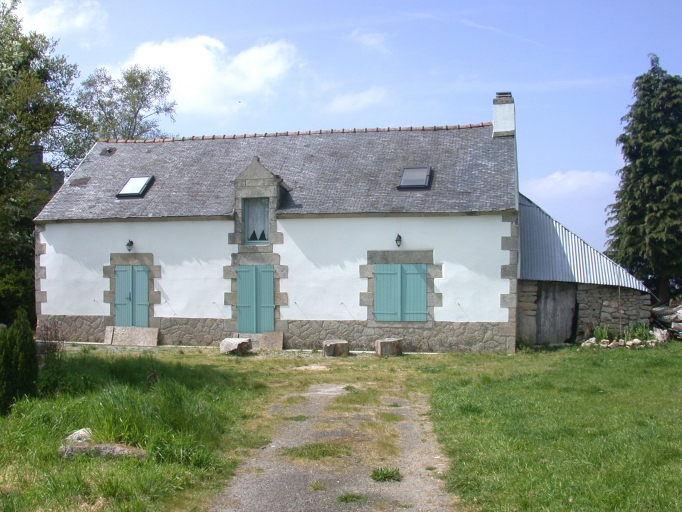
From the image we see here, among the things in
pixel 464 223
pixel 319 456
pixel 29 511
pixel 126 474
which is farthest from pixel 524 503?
pixel 464 223

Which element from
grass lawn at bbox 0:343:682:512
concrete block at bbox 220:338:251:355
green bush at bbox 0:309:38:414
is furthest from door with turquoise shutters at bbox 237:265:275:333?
green bush at bbox 0:309:38:414

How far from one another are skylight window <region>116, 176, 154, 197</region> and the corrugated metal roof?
9550 mm

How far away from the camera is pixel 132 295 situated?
1652cm

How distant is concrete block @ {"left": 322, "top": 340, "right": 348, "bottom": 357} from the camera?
47.1 ft

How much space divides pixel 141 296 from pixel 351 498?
12.4 m

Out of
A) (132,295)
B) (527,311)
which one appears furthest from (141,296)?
(527,311)

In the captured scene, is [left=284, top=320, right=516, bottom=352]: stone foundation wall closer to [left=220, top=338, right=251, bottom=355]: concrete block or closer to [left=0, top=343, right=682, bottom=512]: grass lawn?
[left=220, top=338, right=251, bottom=355]: concrete block

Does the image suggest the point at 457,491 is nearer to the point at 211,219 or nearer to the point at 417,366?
the point at 417,366

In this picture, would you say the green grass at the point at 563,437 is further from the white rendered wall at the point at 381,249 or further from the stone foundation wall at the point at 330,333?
the white rendered wall at the point at 381,249

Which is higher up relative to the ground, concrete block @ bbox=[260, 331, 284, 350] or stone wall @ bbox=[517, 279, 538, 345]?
stone wall @ bbox=[517, 279, 538, 345]

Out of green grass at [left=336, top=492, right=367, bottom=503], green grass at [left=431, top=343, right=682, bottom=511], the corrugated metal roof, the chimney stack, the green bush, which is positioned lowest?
green grass at [left=336, top=492, right=367, bottom=503]

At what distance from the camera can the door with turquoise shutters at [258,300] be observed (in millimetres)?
15883

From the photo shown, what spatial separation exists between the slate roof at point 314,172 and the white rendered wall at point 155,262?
377 millimetres

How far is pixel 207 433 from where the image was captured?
21.1 ft
